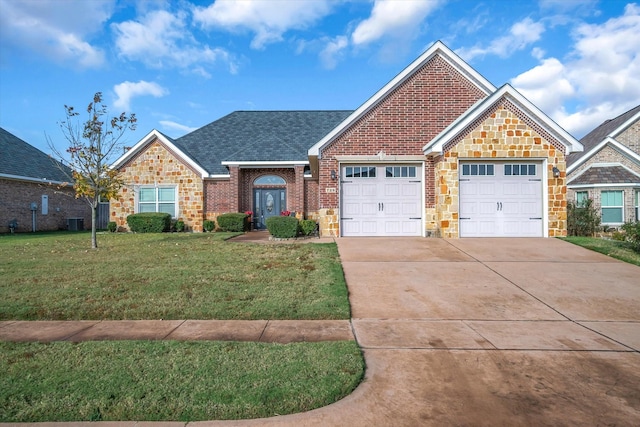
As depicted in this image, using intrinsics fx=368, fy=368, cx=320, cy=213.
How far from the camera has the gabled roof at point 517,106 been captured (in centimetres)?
1216

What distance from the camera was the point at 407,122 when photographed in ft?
44.5

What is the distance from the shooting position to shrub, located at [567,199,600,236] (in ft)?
51.2

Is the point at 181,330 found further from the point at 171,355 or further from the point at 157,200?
the point at 157,200

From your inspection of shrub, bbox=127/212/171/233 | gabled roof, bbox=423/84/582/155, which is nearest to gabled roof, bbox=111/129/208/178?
shrub, bbox=127/212/171/233

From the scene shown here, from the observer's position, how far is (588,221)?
15602 mm

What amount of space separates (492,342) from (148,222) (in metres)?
17.4

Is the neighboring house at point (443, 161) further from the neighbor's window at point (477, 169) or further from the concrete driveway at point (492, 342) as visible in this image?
the concrete driveway at point (492, 342)

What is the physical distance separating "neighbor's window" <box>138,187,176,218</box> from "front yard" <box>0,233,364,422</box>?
11107mm

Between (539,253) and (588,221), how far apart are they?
306 inches

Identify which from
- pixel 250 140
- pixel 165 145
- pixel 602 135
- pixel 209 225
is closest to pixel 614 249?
pixel 209 225

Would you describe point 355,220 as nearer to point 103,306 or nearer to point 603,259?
point 603,259

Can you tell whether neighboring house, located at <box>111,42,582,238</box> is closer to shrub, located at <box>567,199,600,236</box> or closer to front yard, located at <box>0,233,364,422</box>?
shrub, located at <box>567,199,600,236</box>

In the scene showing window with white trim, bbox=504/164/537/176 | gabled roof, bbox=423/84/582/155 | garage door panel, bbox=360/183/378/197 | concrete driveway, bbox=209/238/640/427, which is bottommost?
concrete driveway, bbox=209/238/640/427

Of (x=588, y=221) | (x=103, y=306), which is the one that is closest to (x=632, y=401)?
(x=103, y=306)
